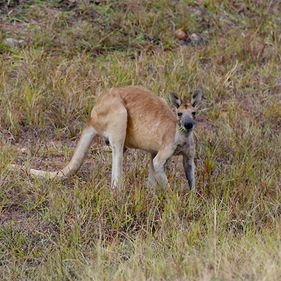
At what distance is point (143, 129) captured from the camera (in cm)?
760

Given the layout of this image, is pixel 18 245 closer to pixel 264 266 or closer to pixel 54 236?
pixel 54 236

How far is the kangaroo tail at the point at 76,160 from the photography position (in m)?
7.80

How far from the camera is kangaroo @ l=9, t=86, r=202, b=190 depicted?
740 centimetres

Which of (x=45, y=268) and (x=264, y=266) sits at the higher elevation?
(x=264, y=266)

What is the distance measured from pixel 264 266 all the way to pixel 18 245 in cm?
206

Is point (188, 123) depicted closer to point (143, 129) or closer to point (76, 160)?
point (143, 129)

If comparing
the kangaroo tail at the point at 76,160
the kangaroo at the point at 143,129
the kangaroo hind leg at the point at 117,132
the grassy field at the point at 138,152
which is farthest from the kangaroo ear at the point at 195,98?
the kangaroo tail at the point at 76,160

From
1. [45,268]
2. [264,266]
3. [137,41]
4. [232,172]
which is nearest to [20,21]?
[137,41]

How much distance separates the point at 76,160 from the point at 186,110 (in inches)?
46.1

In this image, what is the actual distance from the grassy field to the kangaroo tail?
3.5 inches

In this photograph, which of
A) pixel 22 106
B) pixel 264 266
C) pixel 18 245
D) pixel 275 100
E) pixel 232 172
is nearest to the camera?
pixel 264 266

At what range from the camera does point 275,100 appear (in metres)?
10.1

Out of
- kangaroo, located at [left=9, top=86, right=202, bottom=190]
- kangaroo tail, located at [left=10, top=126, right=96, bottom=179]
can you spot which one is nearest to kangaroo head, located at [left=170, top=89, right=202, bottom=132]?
kangaroo, located at [left=9, top=86, right=202, bottom=190]

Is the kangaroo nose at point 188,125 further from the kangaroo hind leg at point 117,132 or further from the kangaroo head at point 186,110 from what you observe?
the kangaroo hind leg at point 117,132
